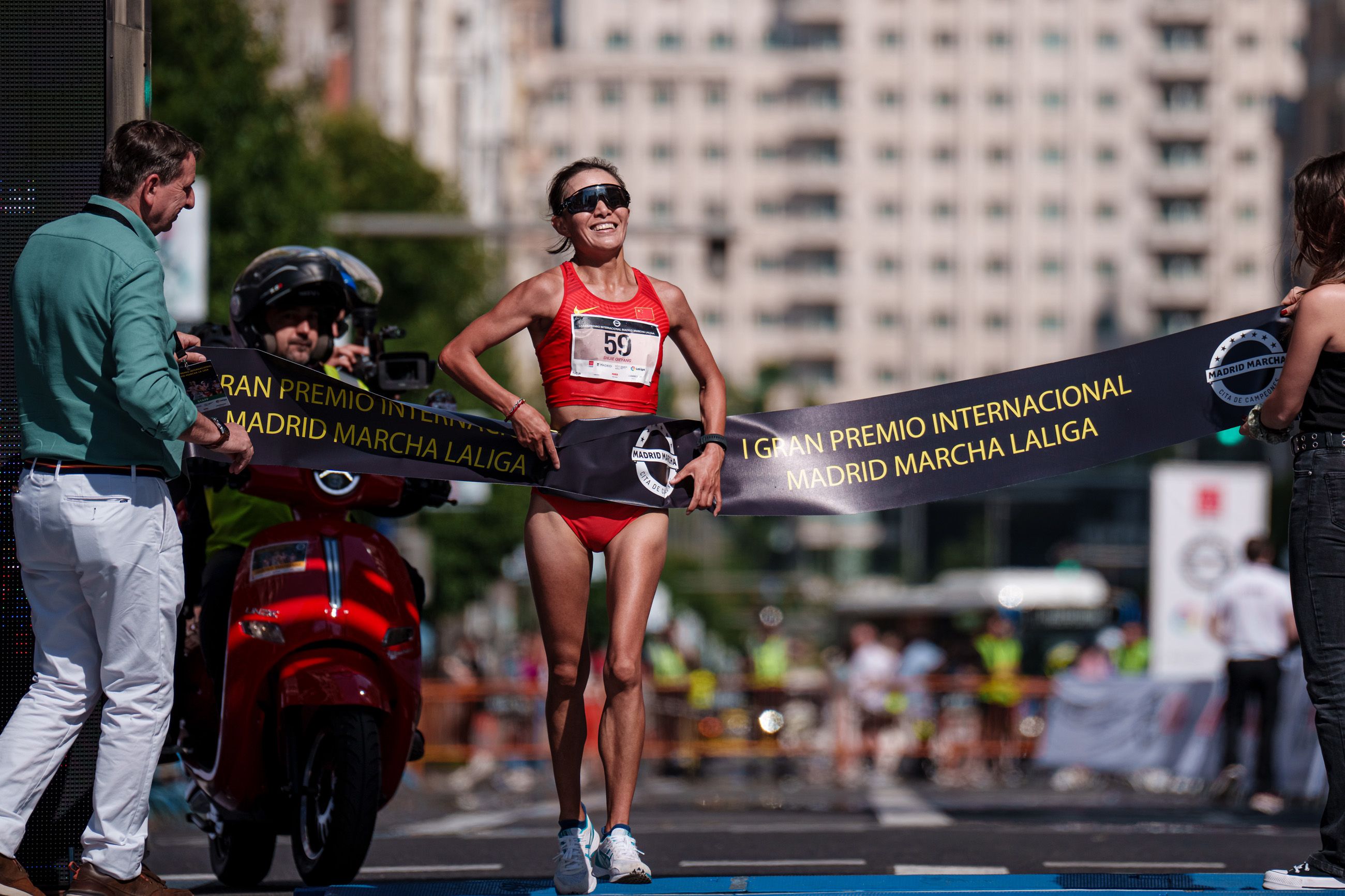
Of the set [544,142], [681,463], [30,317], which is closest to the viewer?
[30,317]

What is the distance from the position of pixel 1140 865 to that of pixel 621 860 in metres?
2.48

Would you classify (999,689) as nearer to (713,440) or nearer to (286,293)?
(286,293)

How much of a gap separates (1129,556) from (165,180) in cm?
6195

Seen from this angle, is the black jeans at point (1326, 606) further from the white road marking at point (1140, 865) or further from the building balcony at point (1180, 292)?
the building balcony at point (1180, 292)

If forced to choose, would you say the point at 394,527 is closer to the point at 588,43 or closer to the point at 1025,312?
the point at 1025,312

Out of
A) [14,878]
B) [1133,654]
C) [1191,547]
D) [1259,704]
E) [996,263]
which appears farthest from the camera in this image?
[996,263]

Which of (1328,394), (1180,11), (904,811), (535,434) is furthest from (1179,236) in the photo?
(535,434)

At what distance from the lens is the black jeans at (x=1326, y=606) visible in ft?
17.8

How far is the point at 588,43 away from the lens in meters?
121

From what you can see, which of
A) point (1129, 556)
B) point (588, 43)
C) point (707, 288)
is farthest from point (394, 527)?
point (588, 43)

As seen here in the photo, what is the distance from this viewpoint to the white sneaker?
5.31 meters

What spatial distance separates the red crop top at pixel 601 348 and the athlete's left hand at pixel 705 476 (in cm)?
24

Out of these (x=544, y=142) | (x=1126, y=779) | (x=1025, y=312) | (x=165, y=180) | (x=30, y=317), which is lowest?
(x=1126, y=779)

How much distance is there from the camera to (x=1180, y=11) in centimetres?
11150
